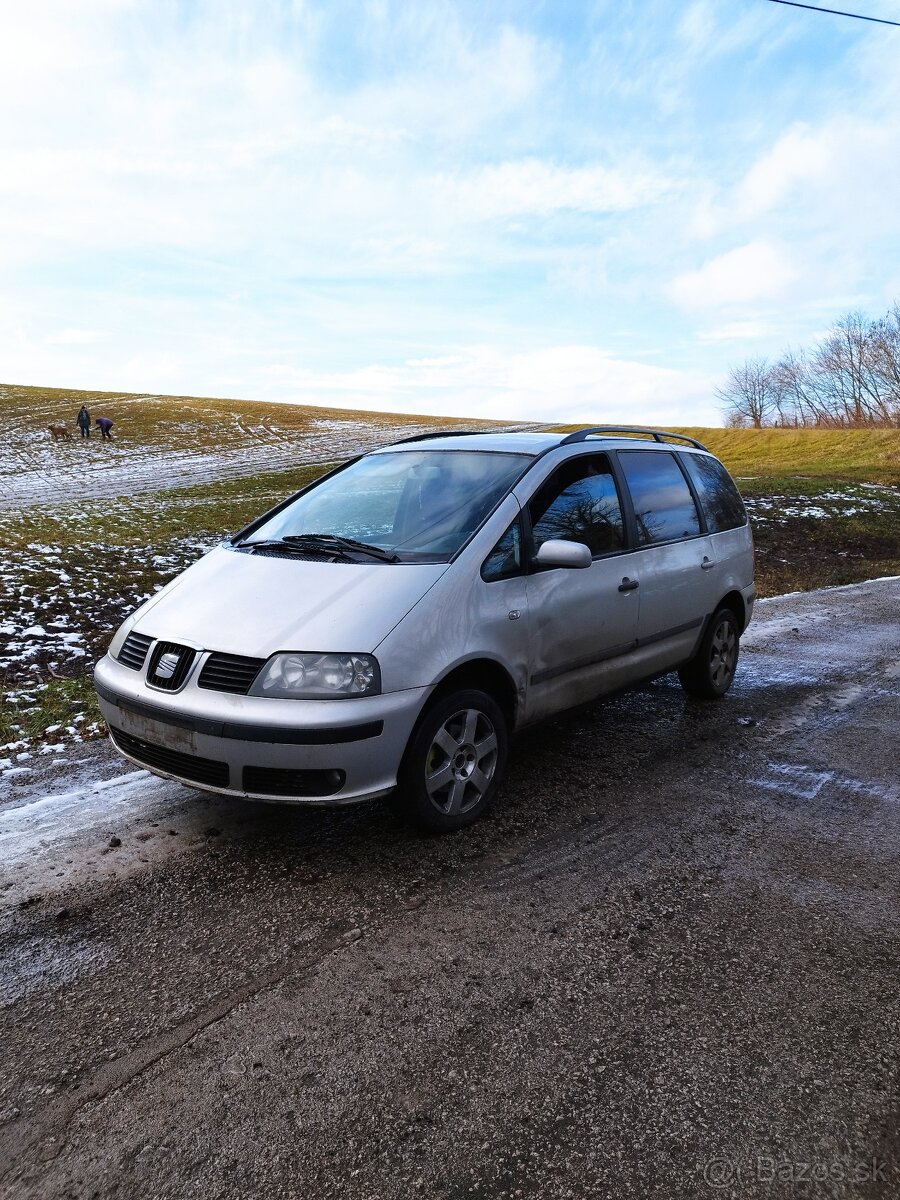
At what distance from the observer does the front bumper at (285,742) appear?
3.26 metres

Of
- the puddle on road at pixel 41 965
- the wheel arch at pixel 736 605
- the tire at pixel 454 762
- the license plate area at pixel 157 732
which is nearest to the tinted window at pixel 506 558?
the tire at pixel 454 762

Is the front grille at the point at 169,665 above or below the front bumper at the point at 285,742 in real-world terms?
above

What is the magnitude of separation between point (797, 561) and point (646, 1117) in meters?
12.2

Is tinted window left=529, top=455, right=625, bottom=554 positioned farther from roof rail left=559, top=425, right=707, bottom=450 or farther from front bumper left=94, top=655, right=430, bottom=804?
front bumper left=94, top=655, right=430, bottom=804

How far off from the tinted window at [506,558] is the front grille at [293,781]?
1.14 m

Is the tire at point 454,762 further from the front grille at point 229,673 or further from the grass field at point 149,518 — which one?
the grass field at point 149,518

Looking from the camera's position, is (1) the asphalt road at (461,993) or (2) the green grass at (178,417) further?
(2) the green grass at (178,417)

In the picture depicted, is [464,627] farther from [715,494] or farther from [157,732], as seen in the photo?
[715,494]

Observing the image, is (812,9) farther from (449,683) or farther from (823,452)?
(823,452)

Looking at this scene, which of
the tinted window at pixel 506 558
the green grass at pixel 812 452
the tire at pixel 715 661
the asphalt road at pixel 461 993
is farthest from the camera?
the green grass at pixel 812 452

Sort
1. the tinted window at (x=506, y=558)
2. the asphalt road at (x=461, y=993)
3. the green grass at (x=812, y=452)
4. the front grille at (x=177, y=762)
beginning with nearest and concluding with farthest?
the asphalt road at (x=461, y=993) → the front grille at (x=177, y=762) → the tinted window at (x=506, y=558) → the green grass at (x=812, y=452)

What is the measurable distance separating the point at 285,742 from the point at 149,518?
52.4 ft

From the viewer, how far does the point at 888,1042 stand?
8.32ft

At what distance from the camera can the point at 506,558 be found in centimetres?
399
